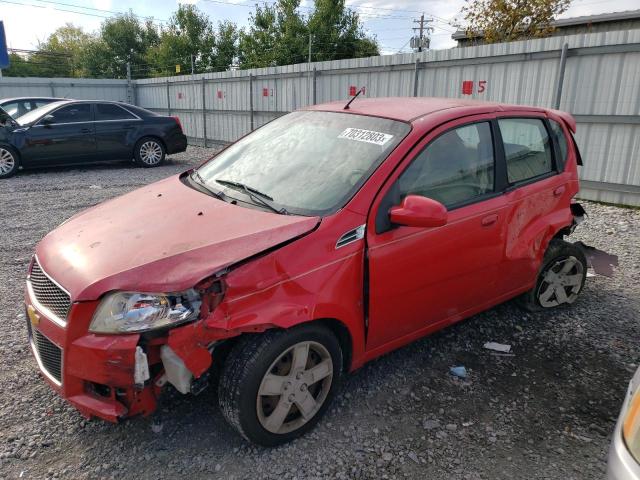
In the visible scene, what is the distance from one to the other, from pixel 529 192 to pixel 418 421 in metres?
1.82

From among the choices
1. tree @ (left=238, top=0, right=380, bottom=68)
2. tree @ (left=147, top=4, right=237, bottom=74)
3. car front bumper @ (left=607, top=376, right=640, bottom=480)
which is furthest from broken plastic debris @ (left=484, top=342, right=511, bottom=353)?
tree @ (left=147, top=4, right=237, bottom=74)

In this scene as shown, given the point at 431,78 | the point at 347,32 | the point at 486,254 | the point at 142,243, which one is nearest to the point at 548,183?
the point at 486,254

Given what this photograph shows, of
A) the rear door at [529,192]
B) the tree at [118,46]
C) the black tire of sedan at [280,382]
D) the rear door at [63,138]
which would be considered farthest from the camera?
the tree at [118,46]

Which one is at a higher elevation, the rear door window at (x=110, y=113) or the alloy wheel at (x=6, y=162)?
the rear door window at (x=110, y=113)

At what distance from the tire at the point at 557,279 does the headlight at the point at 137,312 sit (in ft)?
9.69

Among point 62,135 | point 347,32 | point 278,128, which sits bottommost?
point 62,135

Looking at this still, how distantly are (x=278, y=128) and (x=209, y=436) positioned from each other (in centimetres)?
212

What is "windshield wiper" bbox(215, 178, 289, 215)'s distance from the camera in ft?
8.85

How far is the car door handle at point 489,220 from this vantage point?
3.16 meters

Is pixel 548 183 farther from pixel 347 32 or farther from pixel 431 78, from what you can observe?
pixel 347 32

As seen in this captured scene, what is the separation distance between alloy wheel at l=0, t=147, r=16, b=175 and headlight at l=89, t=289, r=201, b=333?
31.3 ft

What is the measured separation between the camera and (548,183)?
3.72 metres

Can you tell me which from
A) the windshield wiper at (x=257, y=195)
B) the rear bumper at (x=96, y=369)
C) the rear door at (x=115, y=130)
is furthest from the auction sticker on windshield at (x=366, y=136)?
the rear door at (x=115, y=130)

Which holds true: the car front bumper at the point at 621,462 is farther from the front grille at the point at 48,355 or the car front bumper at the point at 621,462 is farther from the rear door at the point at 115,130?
the rear door at the point at 115,130
